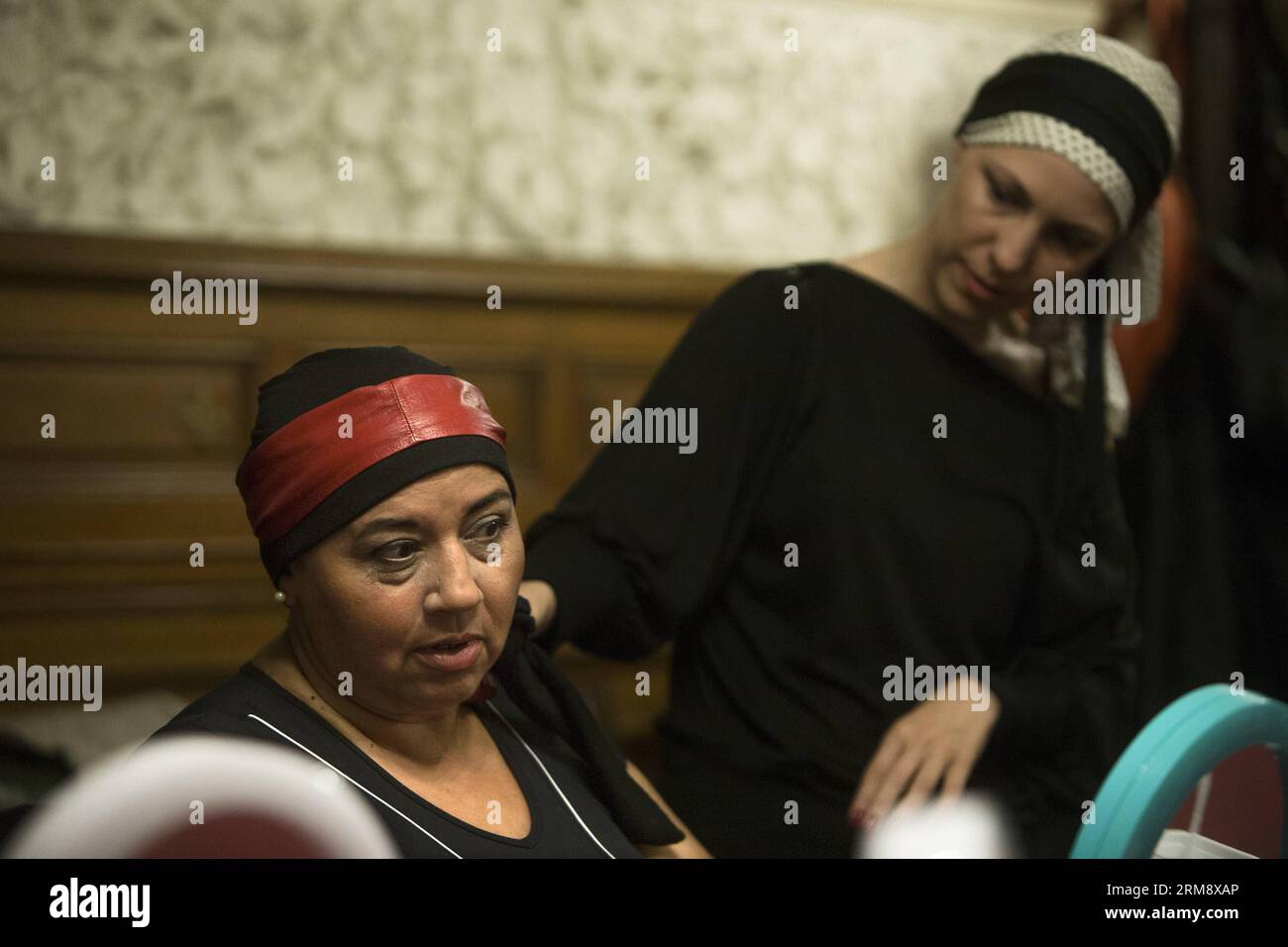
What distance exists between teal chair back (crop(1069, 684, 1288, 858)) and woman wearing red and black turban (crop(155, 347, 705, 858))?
1.19 ft

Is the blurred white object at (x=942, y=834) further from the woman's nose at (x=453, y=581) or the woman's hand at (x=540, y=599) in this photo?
the woman's nose at (x=453, y=581)

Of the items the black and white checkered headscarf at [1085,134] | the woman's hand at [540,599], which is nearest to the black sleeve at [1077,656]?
the black and white checkered headscarf at [1085,134]

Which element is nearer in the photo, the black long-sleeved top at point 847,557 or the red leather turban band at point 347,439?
the red leather turban band at point 347,439

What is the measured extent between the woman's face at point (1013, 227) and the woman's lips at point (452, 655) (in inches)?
19.6

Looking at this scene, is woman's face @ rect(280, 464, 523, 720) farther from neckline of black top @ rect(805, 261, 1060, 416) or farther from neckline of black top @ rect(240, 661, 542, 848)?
neckline of black top @ rect(805, 261, 1060, 416)

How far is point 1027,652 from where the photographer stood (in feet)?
3.28

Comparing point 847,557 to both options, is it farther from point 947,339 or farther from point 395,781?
point 395,781

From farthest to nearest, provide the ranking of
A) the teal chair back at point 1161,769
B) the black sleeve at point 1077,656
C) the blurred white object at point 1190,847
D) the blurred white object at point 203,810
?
the black sleeve at point 1077,656, the blurred white object at point 1190,847, the teal chair back at point 1161,769, the blurred white object at point 203,810

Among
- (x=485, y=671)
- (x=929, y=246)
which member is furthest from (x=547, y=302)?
(x=485, y=671)

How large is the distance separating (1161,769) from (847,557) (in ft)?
0.94

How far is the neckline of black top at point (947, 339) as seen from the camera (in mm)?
982

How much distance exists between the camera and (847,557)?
0.96 metres

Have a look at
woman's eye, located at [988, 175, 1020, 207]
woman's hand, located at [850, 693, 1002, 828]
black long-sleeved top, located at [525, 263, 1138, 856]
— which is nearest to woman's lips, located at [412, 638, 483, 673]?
black long-sleeved top, located at [525, 263, 1138, 856]
